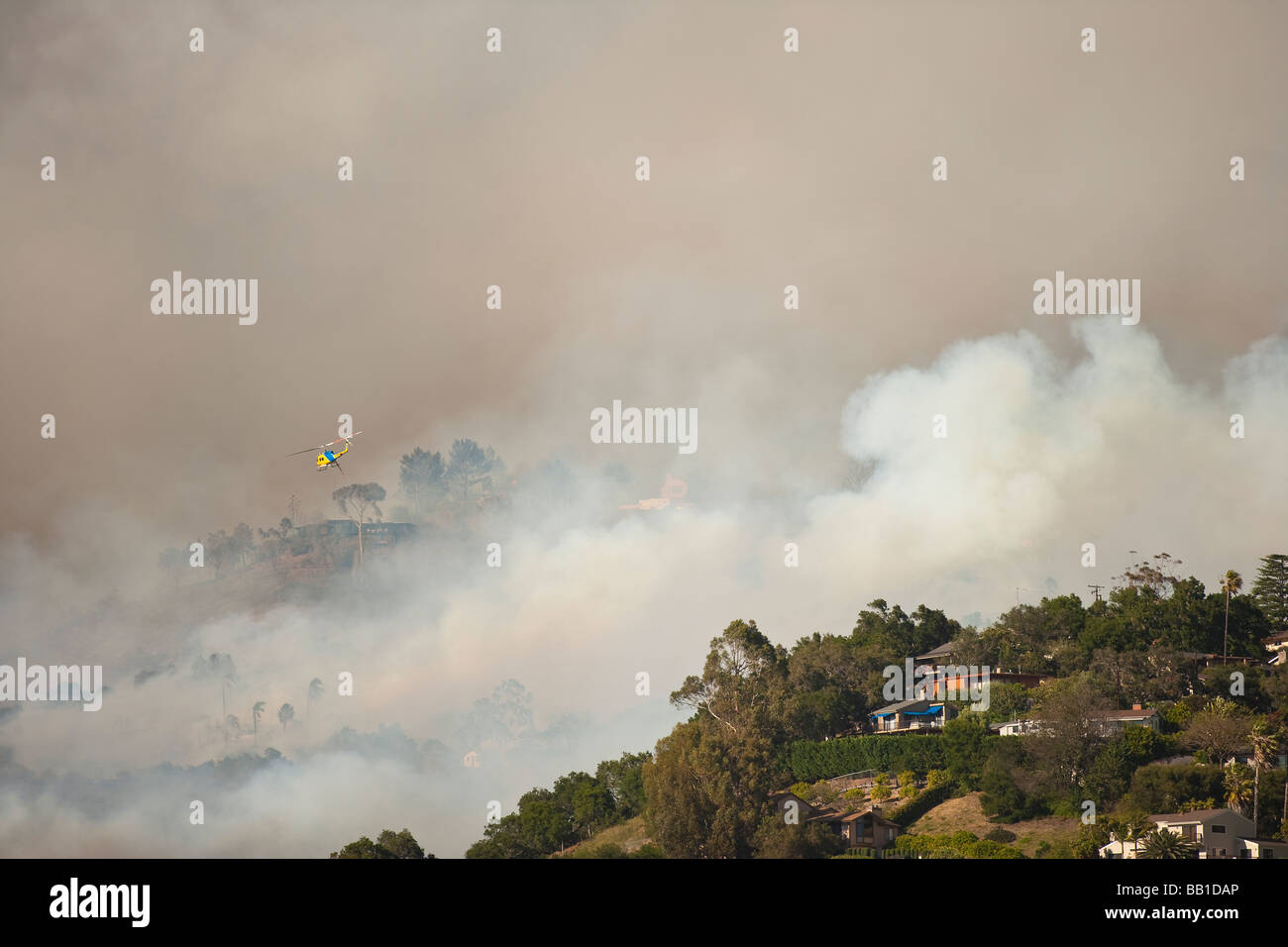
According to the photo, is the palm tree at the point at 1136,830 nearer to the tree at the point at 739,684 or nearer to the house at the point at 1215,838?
the house at the point at 1215,838

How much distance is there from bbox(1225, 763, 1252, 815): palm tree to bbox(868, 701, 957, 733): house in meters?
34.9

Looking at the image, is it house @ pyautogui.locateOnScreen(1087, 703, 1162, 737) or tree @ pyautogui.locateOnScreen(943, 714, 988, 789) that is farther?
tree @ pyautogui.locateOnScreen(943, 714, 988, 789)

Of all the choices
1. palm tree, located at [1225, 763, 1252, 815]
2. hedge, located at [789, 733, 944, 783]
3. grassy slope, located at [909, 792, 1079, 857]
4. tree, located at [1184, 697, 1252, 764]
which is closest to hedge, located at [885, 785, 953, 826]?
grassy slope, located at [909, 792, 1079, 857]

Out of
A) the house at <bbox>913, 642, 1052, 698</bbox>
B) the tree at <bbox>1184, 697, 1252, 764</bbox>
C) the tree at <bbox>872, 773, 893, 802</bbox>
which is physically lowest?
the tree at <bbox>872, 773, 893, 802</bbox>

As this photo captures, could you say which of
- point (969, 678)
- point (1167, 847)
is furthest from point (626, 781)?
point (1167, 847)

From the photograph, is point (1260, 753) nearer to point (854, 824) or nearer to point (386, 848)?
point (854, 824)

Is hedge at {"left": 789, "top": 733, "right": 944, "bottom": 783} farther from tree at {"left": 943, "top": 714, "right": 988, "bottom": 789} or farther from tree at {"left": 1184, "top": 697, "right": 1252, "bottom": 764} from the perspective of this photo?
tree at {"left": 1184, "top": 697, "right": 1252, "bottom": 764}

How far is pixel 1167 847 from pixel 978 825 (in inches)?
702

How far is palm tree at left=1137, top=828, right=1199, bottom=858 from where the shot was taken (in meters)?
87.4

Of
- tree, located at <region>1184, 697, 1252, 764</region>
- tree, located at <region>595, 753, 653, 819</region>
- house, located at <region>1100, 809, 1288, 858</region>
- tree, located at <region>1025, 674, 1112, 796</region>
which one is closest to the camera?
house, located at <region>1100, 809, 1288, 858</region>
